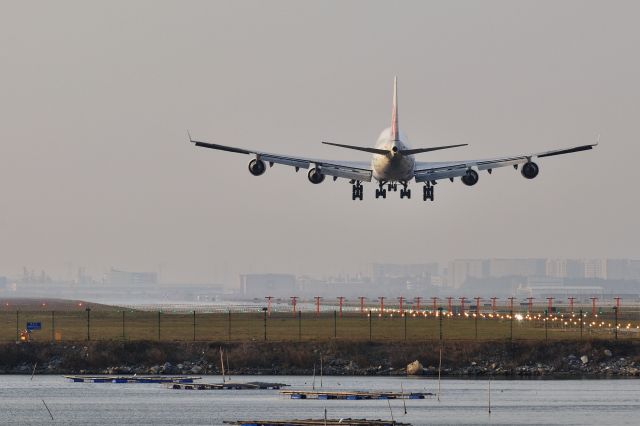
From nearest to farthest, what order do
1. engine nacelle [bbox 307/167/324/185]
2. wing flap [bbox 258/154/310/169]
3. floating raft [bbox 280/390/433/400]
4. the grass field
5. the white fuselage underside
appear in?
floating raft [bbox 280/390/433/400] → the white fuselage underside → engine nacelle [bbox 307/167/324/185] → wing flap [bbox 258/154/310/169] → the grass field

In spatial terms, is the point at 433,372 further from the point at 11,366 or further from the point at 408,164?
the point at 11,366

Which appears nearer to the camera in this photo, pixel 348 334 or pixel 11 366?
pixel 11 366

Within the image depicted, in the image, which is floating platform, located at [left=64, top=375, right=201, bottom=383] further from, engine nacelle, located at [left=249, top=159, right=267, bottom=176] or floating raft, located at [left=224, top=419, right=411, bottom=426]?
floating raft, located at [left=224, top=419, right=411, bottom=426]

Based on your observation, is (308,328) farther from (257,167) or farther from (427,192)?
(257,167)

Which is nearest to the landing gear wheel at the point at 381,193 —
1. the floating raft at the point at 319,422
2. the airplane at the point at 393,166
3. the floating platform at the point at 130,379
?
the airplane at the point at 393,166

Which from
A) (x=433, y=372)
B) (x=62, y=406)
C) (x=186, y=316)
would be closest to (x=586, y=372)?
(x=433, y=372)

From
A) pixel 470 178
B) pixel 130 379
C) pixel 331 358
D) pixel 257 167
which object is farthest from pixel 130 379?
pixel 470 178

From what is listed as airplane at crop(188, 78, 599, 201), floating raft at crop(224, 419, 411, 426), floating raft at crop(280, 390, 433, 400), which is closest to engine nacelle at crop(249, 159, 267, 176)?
airplane at crop(188, 78, 599, 201)
